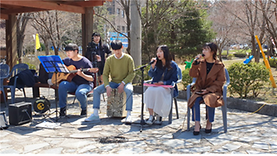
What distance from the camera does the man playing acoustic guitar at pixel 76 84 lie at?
6.15 metres

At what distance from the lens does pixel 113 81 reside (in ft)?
20.2

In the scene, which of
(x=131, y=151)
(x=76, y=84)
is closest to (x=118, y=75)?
(x=76, y=84)

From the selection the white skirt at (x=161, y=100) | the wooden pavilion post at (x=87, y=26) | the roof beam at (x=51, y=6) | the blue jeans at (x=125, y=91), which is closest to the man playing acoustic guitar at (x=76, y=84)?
the blue jeans at (x=125, y=91)

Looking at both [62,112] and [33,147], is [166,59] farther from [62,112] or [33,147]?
[33,147]

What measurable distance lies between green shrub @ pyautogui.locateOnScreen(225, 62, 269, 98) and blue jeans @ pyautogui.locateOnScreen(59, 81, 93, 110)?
3239 millimetres

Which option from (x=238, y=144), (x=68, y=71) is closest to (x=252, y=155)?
(x=238, y=144)

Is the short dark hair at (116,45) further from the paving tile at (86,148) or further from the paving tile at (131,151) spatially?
the paving tile at (131,151)

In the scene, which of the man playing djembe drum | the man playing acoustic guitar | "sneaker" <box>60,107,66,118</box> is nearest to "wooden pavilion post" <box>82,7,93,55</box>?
the man playing acoustic guitar

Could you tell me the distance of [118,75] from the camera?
6090mm

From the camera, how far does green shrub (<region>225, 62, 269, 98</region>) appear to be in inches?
270

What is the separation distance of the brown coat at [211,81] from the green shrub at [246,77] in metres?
2.04

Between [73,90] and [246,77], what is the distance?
3765 millimetres

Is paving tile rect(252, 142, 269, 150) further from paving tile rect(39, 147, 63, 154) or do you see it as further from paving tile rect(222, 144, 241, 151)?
paving tile rect(39, 147, 63, 154)

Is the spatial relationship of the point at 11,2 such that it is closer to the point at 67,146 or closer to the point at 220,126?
the point at 67,146
